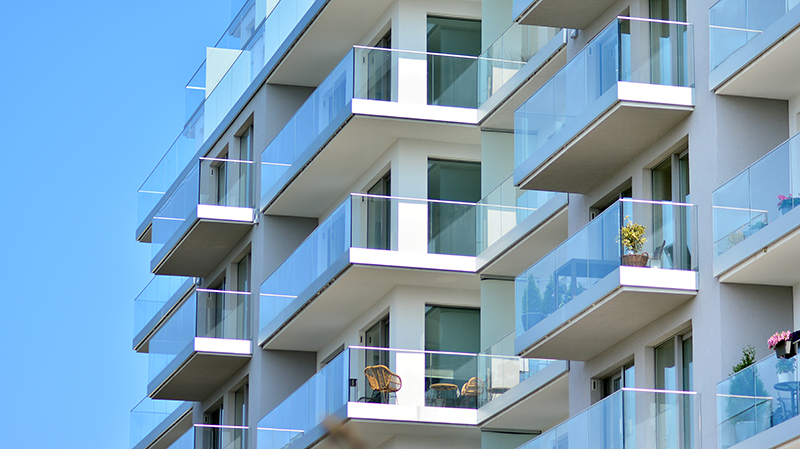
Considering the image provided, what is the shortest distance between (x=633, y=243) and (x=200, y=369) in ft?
53.9

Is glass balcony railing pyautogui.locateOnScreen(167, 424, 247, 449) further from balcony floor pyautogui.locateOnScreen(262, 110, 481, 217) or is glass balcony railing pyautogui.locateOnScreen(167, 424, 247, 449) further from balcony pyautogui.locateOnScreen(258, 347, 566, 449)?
balcony pyautogui.locateOnScreen(258, 347, 566, 449)

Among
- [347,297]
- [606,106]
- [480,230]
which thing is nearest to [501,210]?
[480,230]

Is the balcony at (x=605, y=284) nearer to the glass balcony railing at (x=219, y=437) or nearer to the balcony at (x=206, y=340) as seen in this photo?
the glass balcony railing at (x=219, y=437)

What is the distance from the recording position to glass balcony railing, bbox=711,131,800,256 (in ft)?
57.3

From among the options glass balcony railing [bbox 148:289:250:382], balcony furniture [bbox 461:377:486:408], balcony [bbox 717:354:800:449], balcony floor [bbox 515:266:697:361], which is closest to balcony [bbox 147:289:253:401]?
glass balcony railing [bbox 148:289:250:382]

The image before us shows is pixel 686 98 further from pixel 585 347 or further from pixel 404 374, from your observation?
pixel 404 374

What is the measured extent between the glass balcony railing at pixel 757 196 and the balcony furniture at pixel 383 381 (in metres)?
8.61

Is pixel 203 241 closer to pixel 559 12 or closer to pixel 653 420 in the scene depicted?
pixel 559 12

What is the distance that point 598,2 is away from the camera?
22656 millimetres

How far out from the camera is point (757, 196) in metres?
18.0

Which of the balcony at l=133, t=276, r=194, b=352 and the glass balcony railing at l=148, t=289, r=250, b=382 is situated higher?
the balcony at l=133, t=276, r=194, b=352

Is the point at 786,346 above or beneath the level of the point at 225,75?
beneath

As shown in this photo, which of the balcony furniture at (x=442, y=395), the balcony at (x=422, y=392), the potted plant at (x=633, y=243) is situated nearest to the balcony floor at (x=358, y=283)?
the balcony at (x=422, y=392)

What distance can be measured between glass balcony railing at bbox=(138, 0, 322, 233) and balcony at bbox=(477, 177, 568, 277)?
21.5 ft
